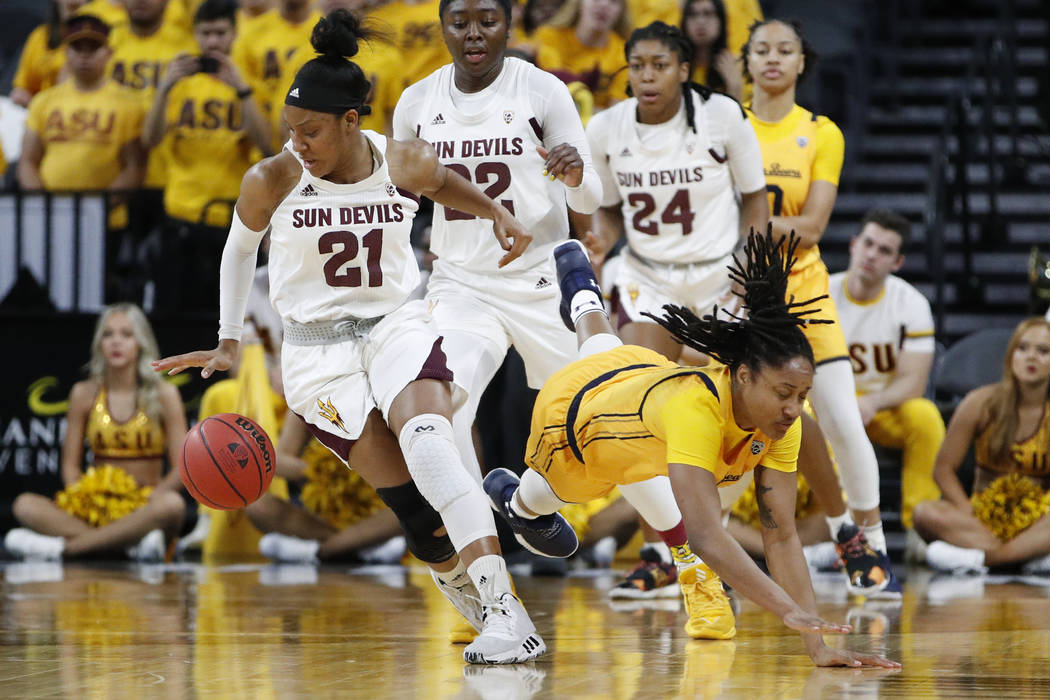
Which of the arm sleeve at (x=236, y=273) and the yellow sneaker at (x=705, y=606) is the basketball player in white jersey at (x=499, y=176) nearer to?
the arm sleeve at (x=236, y=273)

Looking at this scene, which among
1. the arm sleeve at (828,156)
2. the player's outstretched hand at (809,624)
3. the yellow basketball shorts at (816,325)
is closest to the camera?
the player's outstretched hand at (809,624)

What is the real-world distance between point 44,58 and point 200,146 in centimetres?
212

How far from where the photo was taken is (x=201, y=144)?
8.60 m

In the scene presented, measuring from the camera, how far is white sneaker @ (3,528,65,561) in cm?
781

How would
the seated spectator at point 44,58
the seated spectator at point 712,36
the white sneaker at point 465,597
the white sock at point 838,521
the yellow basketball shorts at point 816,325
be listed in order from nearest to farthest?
the white sneaker at point 465,597 < the yellow basketball shorts at point 816,325 < the white sock at point 838,521 < the seated spectator at point 712,36 < the seated spectator at point 44,58

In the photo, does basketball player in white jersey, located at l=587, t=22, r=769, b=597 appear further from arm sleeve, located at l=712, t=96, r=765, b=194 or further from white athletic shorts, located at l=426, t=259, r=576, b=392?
white athletic shorts, located at l=426, t=259, r=576, b=392

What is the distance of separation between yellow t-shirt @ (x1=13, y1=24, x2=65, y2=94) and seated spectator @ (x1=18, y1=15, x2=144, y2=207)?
101 cm

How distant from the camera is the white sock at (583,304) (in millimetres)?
4820

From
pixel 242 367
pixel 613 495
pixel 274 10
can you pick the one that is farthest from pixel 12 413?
pixel 613 495

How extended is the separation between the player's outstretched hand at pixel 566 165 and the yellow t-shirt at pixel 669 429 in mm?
645

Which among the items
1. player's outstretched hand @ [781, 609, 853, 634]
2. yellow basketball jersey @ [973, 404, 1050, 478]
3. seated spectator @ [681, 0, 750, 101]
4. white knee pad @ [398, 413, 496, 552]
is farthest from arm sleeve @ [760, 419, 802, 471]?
seated spectator @ [681, 0, 750, 101]

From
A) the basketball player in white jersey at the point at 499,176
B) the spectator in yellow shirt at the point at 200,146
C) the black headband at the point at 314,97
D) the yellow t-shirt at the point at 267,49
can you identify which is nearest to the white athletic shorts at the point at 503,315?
the basketball player in white jersey at the point at 499,176

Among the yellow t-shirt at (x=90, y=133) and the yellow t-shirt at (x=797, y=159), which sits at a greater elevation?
the yellow t-shirt at (x=90, y=133)

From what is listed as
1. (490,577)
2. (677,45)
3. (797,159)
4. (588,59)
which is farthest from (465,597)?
(588,59)
